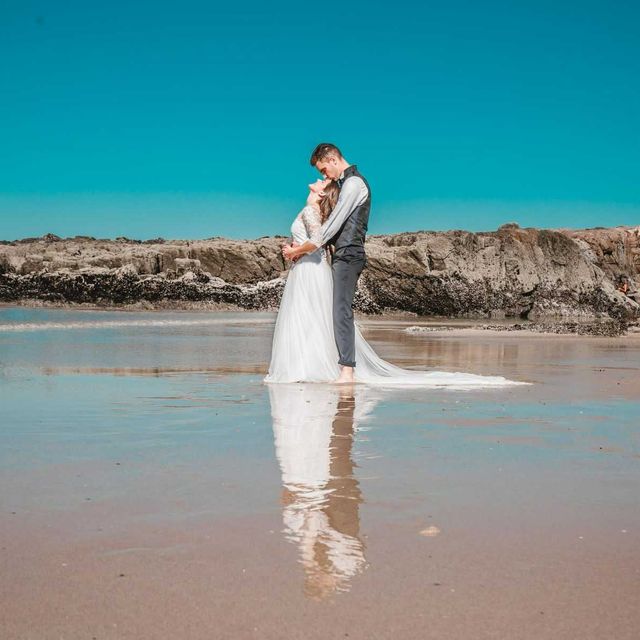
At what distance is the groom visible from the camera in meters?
7.67

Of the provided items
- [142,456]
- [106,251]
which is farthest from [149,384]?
[106,251]

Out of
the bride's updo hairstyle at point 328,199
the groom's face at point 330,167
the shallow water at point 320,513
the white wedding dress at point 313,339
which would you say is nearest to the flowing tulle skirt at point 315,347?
the white wedding dress at point 313,339

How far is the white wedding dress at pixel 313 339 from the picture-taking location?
775 centimetres

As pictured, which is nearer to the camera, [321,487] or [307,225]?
[321,487]

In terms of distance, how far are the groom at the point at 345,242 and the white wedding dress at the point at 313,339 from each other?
195 millimetres

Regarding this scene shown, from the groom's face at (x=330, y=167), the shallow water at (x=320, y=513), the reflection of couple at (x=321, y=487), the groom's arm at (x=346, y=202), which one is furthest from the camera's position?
the groom's face at (x=330, y=167)

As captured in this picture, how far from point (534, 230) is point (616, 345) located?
23063 mm

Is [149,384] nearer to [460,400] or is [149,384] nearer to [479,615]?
[460,400]

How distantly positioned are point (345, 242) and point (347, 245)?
0.12ft

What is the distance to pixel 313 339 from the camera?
7984 millimetres

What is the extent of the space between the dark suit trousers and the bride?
25 centimetres

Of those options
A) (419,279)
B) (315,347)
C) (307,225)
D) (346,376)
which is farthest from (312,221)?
(419,279)

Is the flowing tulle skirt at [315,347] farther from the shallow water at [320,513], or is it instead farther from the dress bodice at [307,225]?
the shallow water at [320,513]

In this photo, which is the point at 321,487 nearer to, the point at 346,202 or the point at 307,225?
the point at 346,202
